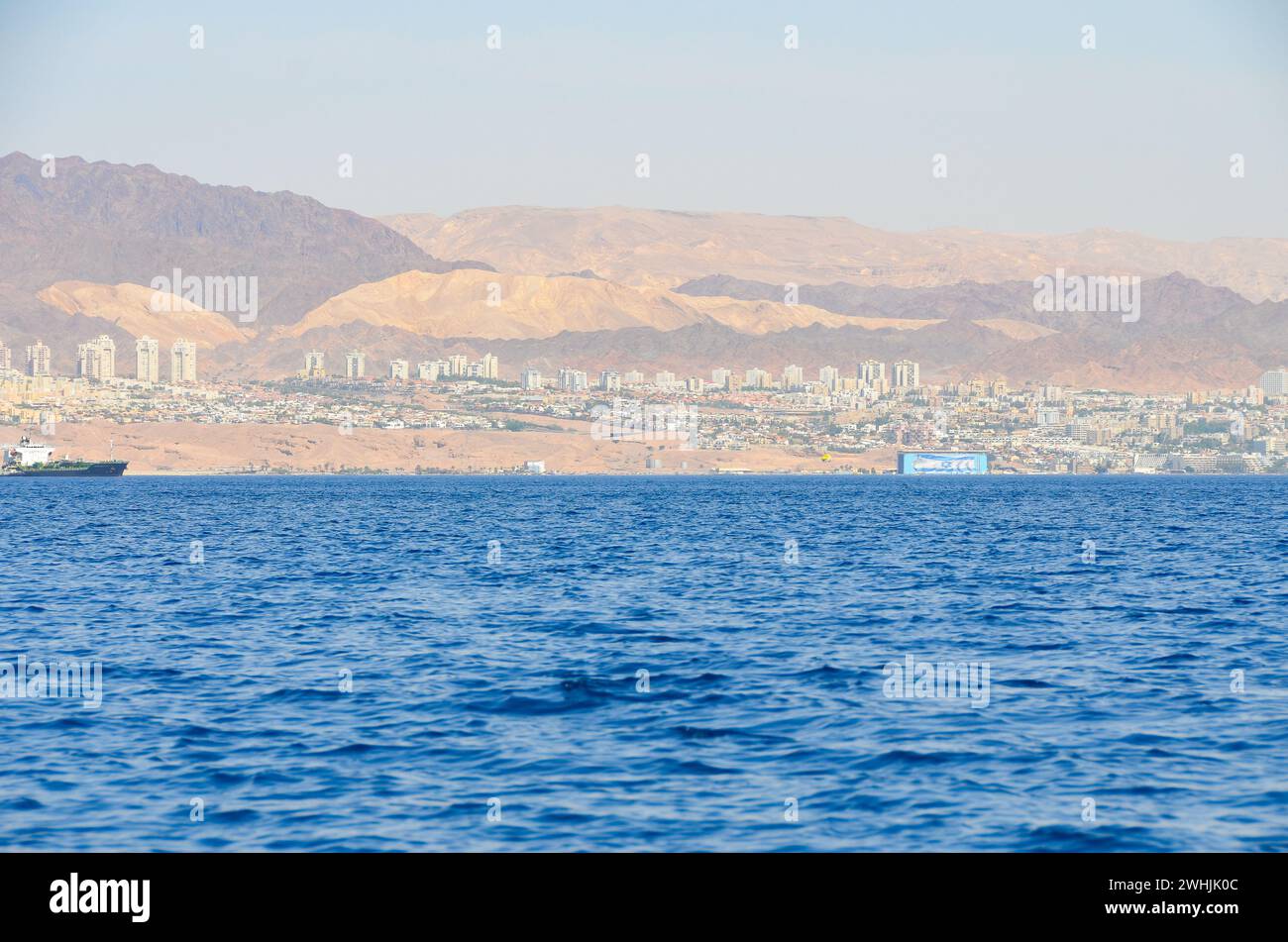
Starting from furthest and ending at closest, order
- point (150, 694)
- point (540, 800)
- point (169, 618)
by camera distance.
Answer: point (169, 618), point (150, 694), point (540, 800)

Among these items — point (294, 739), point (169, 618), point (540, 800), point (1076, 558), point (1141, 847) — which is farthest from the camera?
point (1076, 558)

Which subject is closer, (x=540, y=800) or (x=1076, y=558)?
(x=540, y=800)

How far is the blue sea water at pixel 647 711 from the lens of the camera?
74.3ft

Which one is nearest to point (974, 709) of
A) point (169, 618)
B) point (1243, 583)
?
point (169, 618)

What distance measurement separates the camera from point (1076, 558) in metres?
80.6

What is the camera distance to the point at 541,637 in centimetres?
4500

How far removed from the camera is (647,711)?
32.3 meters

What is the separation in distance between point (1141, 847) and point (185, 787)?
601 inches

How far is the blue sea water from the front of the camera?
74.3 feet
